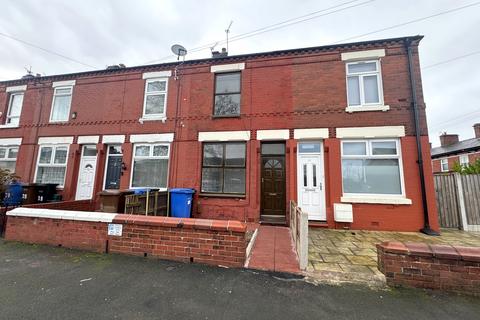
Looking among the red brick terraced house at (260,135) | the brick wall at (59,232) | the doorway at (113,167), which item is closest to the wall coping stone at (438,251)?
the red brick terraced house at (260,135)

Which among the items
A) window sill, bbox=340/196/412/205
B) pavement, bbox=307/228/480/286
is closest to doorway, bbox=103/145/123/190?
pavement, bbox=307/228/480/286

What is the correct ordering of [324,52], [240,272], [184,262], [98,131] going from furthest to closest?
[98,131] → [324,52] → [184,262] → [240,272]

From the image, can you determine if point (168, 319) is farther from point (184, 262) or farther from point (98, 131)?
point (98, 131)

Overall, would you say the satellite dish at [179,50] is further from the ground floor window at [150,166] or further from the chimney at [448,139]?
the chimney at [448,139]

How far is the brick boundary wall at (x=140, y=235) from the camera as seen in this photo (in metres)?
3.78

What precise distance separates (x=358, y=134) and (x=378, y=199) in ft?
7.15

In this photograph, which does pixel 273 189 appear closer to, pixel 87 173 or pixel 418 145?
pixel 418 145

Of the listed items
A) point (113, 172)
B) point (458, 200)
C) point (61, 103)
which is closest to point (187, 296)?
point (113, 172)

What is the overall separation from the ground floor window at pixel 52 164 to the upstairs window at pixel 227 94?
725cm

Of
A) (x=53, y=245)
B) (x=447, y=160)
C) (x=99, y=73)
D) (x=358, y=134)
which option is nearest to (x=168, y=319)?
(x=53, y=245)

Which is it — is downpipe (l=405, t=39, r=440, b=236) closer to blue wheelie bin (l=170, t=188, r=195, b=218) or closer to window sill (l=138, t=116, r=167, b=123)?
blue wheelie bin (l=170, t=188, r=195, b=218)

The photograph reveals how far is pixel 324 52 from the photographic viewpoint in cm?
772

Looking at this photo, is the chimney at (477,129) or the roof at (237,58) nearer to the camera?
the roof at (237,58)

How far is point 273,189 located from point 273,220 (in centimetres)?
106
